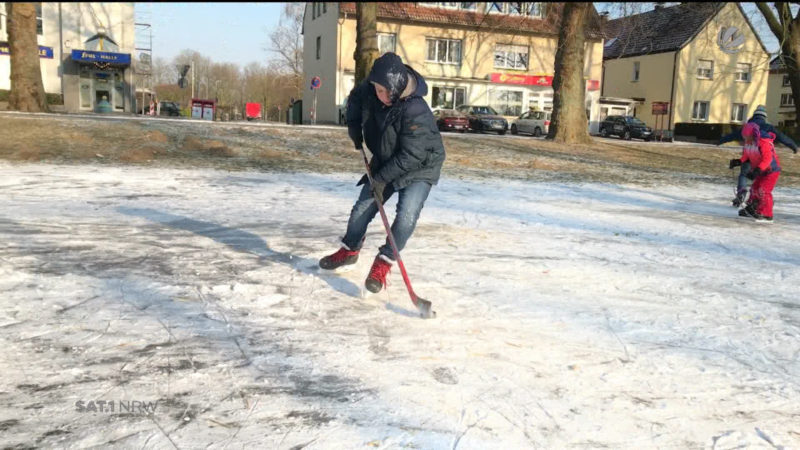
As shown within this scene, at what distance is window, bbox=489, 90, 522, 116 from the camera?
4047cm

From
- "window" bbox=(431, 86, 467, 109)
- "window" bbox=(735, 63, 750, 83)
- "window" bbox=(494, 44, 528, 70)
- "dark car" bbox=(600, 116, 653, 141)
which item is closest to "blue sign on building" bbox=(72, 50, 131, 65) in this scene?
"window" bbox=(431, 86, 467, 109)

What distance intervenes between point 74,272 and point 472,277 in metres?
2.97

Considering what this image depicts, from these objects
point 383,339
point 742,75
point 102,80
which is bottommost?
point 383,339

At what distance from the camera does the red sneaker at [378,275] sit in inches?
164

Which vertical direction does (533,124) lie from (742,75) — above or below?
below

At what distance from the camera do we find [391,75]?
13.3 feet

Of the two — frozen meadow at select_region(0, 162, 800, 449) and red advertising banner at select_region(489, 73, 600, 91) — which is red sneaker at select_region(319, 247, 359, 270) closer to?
frozen meadow at select_region(0, 162, 800, 449)

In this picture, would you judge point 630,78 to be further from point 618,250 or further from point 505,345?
point 505,345

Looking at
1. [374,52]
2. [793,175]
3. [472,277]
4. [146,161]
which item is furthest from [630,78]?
[472,277]

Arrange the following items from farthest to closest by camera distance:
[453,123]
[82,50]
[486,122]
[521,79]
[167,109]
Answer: [167,109]
[521,79]
[486,122]
[82,50]
[453,123]

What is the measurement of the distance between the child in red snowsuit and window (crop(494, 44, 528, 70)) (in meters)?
32.5

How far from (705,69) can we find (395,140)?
4616 centimetres

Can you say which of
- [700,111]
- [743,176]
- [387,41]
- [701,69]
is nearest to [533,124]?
[387,41]

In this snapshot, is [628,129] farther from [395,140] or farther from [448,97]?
[395,140]
